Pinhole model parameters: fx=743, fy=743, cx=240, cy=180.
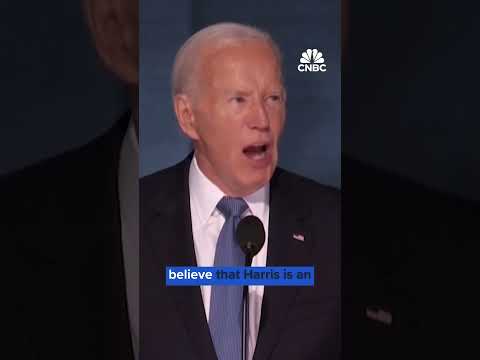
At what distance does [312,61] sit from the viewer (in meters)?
2.44

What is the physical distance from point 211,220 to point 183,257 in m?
0.15

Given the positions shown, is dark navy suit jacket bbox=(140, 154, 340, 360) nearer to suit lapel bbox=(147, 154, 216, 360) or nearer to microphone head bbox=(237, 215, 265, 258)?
suit lapel bbox=(147, 154, 216, 360)

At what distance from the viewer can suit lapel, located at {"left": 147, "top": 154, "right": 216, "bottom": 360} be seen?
7.89 ft

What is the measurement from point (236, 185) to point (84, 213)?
602 millimetres

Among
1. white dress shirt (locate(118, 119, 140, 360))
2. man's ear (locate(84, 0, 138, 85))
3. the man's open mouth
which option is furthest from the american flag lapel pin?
man's ear (locate(84, 0, 138, 85))

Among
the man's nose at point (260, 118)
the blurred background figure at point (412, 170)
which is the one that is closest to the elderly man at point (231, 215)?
the man's nose at point (260, 118)

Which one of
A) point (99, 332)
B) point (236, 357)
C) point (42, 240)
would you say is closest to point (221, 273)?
point (236, 357)

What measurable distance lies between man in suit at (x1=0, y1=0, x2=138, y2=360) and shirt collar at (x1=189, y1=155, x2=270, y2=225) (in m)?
0.31

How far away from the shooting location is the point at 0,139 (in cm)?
276

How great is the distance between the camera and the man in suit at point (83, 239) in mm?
2621

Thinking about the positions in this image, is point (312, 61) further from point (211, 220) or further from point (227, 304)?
point (227, 304)

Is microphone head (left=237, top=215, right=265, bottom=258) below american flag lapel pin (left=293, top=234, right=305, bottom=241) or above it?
above

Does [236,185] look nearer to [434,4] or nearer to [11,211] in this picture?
[11,211]

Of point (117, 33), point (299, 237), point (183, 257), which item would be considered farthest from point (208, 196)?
point (117, 33)
